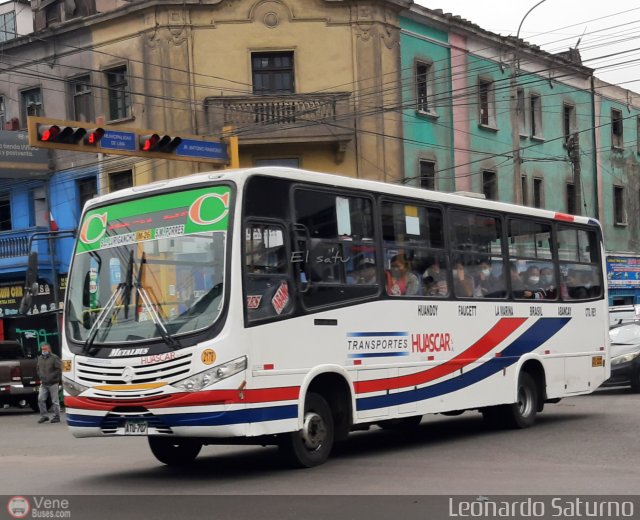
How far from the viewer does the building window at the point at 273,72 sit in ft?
102

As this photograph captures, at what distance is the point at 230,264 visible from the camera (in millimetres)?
11570

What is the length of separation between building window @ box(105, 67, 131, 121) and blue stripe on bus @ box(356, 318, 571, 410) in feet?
59.0

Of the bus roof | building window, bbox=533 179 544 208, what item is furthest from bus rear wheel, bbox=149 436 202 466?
building window, bbox=533 179 544 208

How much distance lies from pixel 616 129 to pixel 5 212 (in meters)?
23.1

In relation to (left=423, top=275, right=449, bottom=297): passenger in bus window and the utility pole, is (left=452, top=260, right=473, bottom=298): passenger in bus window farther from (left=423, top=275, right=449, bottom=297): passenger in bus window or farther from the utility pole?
the utility pole

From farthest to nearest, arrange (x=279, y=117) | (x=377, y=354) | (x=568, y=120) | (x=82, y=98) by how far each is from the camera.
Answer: (x=568, y=120) < (x=82, y=98) < (x=279, y=117) < (x=377, y=354)

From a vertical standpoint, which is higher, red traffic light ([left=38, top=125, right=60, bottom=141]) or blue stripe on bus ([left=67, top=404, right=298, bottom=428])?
red traffic light ([left=38, top=125, right=60, bottom=141])

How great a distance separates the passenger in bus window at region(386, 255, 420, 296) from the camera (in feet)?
45.5

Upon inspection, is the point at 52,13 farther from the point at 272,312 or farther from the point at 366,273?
the point at 272,312

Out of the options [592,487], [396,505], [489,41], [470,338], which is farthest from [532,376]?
[489,41]

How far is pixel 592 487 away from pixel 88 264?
19.2 feet

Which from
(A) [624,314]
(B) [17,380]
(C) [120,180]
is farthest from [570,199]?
(B) [17,380]

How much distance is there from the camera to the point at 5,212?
3641 cm

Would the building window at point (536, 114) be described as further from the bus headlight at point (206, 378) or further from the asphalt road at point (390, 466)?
the bus headlight at point (206, 378)
